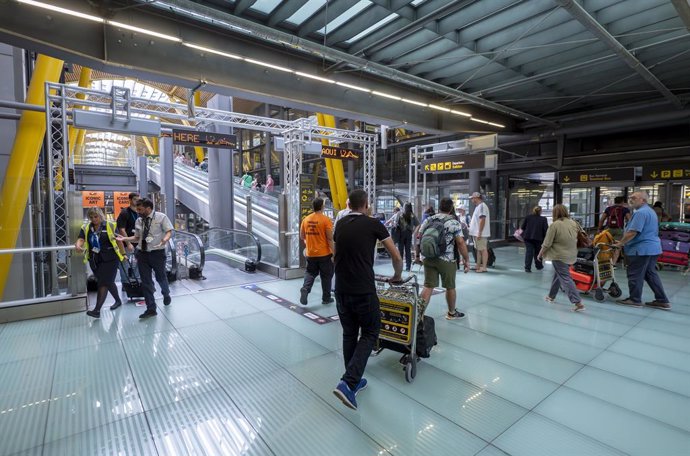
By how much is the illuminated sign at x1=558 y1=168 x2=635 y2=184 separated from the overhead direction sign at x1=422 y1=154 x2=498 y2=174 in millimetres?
3438

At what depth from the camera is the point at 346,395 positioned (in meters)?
2.62

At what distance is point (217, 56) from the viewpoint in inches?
215

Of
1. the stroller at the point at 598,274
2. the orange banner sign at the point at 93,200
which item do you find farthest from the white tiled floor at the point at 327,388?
the orange banner sign at the point at 93,200

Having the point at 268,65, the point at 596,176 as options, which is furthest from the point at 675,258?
the point at 268,65

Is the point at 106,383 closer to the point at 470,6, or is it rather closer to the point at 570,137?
the point at 470,6

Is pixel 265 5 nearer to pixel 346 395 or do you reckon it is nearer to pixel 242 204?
pixel 346 395

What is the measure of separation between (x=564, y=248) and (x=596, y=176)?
21.0 ft

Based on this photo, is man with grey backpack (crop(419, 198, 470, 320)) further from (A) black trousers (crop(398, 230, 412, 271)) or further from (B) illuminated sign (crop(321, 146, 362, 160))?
(B) illuminated sign (crop(321, 146, 362, 160))

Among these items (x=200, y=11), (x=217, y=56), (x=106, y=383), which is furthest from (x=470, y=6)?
(x=106, y=383)

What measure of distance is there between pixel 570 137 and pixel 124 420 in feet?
40.9

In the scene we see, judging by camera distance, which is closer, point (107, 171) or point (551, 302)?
point (551, 302)

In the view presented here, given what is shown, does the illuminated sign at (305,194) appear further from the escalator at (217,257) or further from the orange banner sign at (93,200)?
the orange banner sign at (93,200)

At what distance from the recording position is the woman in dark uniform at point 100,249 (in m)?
4.86

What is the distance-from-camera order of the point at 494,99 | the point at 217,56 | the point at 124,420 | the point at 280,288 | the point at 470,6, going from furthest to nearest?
the point at 494,99 → the point at 280,288 → the point at 217,56 → the point at 470,6 → the point at 124,420
